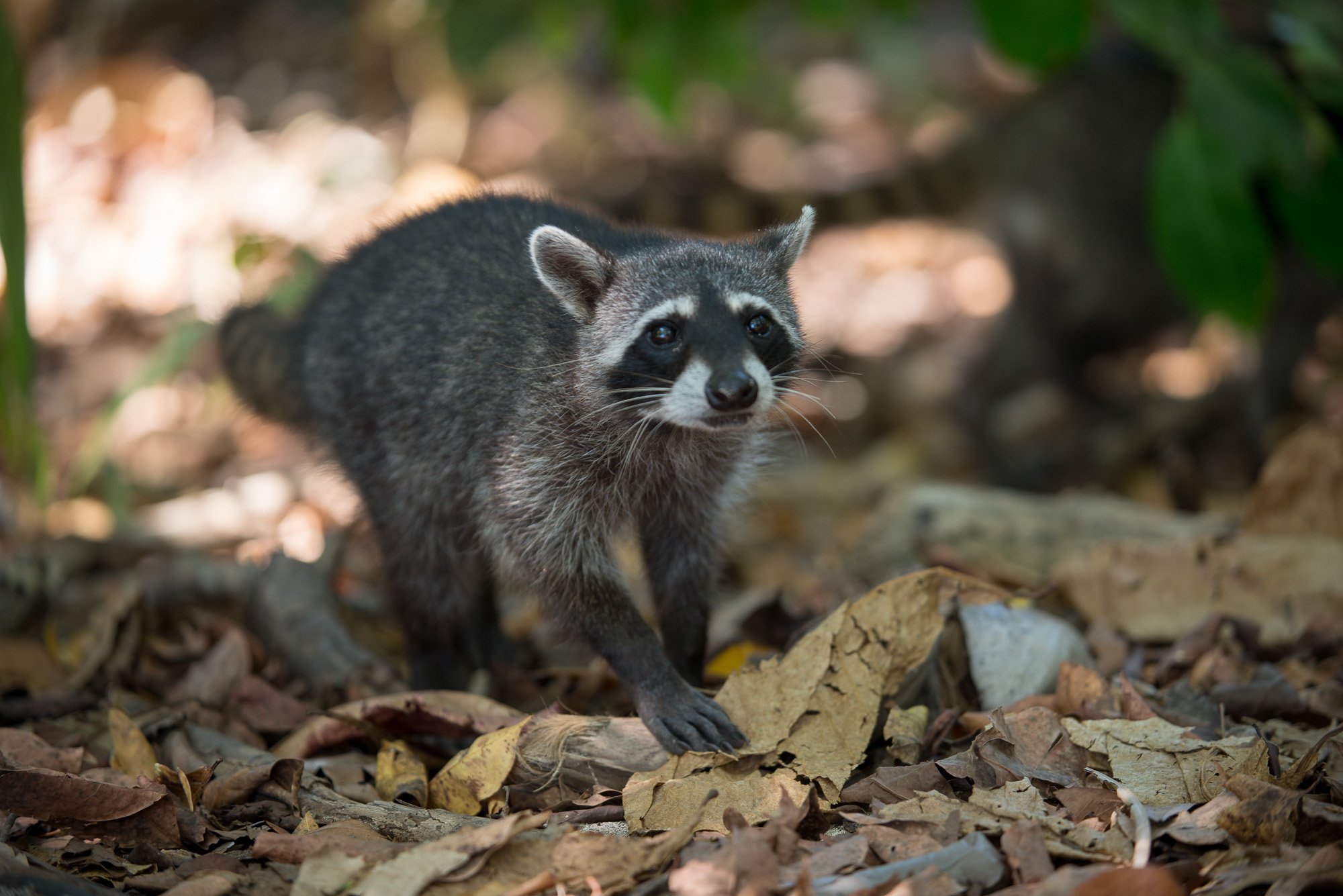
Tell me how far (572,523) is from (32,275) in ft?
21.2

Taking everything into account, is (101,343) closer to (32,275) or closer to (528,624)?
(32,275)

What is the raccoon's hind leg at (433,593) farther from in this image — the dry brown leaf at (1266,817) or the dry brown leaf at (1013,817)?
the dry brown leaf at (1266,817)

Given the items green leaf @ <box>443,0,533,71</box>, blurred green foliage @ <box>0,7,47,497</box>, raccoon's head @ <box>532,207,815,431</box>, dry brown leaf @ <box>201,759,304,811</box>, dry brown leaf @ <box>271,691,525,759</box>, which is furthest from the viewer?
green leaf @ <box>443,0,533,71</box>

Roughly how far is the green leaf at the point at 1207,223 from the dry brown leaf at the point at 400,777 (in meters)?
3.95

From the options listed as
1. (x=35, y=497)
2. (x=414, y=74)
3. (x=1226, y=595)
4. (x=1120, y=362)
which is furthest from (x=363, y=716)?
(x=414, y=74)

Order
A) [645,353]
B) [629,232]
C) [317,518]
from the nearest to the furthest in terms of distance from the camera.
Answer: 1. [645,353]
2. [629,232]
3. [317,518]

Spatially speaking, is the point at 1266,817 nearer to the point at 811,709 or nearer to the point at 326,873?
the point at 811,709

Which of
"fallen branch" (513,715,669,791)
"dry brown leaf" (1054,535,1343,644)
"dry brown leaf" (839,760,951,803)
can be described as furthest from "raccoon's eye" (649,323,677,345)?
"dry brown leaf" (1054,535,1343,644)

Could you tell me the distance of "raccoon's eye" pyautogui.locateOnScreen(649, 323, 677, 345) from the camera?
136 inches

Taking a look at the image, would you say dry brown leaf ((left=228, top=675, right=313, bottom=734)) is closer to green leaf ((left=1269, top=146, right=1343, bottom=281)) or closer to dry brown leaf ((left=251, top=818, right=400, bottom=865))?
dry brown leaf ((left=251, top=818, right=400, bottom=865))

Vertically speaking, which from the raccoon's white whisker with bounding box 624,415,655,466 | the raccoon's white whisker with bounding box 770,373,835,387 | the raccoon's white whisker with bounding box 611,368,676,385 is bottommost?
the raccoon's white whisker with bounding box 624,415,655,466

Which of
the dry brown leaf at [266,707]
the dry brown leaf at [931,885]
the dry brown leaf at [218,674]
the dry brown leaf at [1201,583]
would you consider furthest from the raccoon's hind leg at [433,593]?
the dry brown leaf at [1201,583]

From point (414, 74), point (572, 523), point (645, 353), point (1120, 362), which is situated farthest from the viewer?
point (414, 74)

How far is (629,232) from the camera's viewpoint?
426 cm
